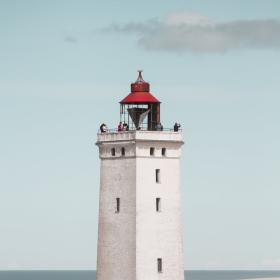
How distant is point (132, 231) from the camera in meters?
71.7

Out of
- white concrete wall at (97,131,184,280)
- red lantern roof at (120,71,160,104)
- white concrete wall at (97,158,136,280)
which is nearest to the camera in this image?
white concrete wall at (97,131,184,280)

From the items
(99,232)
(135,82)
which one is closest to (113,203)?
(99,232)

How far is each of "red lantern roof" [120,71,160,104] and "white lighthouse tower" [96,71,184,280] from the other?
2.5 inches

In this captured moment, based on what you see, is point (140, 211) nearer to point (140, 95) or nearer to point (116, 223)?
point (116, 223)

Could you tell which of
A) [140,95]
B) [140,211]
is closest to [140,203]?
[140,211]

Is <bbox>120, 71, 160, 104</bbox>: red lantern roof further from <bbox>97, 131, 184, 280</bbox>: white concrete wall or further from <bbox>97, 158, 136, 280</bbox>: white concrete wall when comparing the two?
<bbox>97, 158, 136, 280</bbox>: white concrete wall

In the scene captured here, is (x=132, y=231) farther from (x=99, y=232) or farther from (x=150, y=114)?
(x=150, y=114)

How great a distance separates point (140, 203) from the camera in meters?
71.9

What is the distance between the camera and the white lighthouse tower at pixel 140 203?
71812 millimetres

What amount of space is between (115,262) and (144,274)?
2.07 m

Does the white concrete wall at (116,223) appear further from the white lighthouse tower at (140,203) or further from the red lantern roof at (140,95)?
the red lantern roof at (140,95)

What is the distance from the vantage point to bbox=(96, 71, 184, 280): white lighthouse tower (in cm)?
7181

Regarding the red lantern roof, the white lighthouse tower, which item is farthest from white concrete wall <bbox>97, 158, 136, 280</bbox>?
the red lantern roof

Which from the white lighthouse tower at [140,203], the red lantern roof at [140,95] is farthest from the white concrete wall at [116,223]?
the red lantern roof at [140,95]
